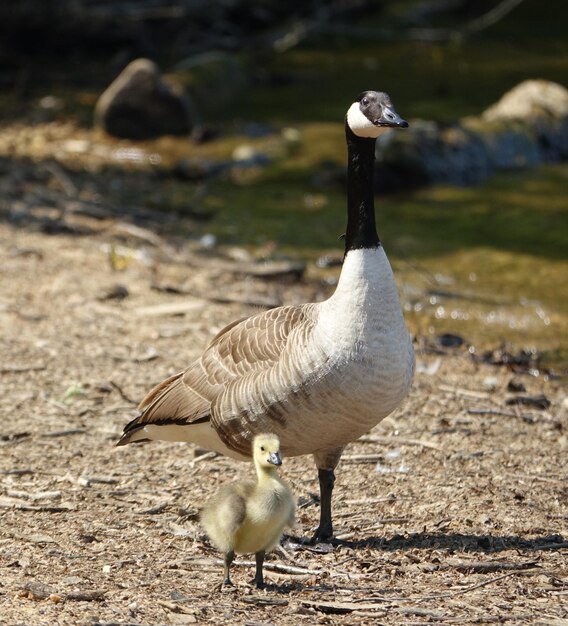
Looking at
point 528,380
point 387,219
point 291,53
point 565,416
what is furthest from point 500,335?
point 291,53

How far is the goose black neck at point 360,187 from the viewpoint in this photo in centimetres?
529

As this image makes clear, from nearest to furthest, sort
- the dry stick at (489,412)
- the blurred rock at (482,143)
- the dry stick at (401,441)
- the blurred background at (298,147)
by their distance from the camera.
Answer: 1. the dry stick at (401,441)
2. the dry stick at (489,412)
3. the blurred background at (298,147)
4. the blurred rock at (482,143)

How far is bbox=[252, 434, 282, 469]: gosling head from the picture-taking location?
452 cm

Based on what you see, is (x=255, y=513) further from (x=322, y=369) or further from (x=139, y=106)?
(x=139, y=106)

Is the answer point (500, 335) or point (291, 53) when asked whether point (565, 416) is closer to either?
point (500, 335)

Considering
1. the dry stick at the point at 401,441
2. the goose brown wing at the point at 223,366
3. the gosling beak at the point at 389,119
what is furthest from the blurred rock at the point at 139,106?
the gosling beak at the point at 389,119

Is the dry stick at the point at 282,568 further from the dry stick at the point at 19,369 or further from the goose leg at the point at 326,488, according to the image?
the dry stick at the point at 19,369

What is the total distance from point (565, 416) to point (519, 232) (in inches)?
191

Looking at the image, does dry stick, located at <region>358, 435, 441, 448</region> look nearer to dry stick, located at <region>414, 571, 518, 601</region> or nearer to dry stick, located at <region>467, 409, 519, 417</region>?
dry stick, located at <region>467, 409, 519, 417</region>

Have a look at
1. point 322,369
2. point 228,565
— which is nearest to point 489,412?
point 322,369

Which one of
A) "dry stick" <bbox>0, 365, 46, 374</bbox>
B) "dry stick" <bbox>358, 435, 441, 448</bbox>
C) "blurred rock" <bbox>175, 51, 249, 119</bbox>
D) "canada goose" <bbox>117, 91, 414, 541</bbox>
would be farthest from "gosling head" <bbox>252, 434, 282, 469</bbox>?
"blurred rock" <bbox>175, 51, 249, 119</bbox>

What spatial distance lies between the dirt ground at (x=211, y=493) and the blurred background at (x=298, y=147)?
1592mm

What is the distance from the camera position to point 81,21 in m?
17.6

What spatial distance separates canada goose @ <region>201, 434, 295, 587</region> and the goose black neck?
47.0 inches
